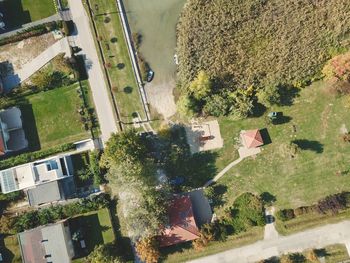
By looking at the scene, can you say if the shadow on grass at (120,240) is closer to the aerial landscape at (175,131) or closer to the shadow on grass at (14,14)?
the aerial landscape at (175,131)

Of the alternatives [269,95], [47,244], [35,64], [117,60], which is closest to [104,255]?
[47,244]

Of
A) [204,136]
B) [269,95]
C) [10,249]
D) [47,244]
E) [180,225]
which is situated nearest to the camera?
[269,95]

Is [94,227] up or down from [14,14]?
down

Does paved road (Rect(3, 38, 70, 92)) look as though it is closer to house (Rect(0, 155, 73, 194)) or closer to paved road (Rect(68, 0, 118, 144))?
paved road (Rect(68, 0, 118, 144))

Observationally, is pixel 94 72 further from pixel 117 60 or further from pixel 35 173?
pixel 35 173

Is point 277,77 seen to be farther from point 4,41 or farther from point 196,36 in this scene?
point 4,41

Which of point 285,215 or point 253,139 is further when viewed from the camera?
point 253,139
